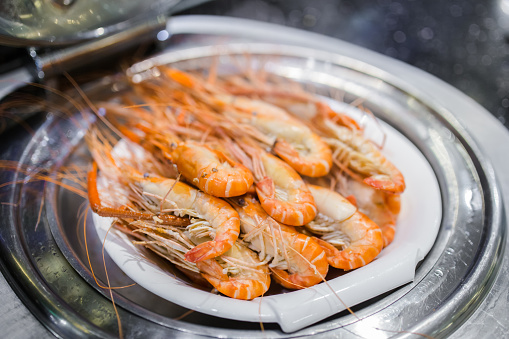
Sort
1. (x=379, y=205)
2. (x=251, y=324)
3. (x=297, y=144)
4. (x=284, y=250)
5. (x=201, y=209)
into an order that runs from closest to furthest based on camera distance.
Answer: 1. (x=251, y=324)
2. (x=284, y=250)
3. (x=201, y=209)
4. (x=379, y=205)
5. (x=297, y=144)

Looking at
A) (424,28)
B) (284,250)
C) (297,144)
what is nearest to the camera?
(284,250)

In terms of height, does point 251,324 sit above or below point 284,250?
below

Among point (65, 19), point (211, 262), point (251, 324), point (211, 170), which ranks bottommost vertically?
point (251, 324)

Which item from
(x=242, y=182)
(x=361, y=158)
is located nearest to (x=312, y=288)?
(x=242, y=182)

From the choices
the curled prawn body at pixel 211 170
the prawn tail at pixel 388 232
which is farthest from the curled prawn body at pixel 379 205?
the curled prawn body at pixel 211 170

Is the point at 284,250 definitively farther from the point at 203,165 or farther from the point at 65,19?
the point at 65,19

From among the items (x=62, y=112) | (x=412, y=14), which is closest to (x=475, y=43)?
(x=412, y=14)

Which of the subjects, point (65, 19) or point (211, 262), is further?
point (65, 19)
